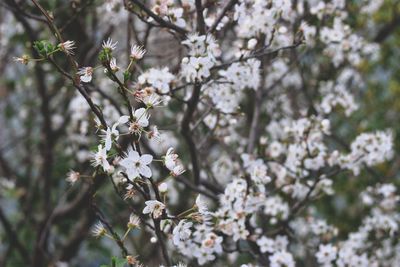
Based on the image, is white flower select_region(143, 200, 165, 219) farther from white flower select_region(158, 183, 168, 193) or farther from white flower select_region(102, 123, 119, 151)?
white flower select_region(102, 123, 119, 151)

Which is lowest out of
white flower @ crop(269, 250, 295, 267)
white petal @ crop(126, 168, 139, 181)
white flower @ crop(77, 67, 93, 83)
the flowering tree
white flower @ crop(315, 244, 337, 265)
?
white petal @ crop(126, 168, 139, 181)

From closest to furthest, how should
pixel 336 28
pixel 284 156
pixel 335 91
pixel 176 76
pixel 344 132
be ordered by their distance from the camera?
pixel 176 76, pixel 336 28, pixel 284 156, pixel 335 91, pixel 344 132

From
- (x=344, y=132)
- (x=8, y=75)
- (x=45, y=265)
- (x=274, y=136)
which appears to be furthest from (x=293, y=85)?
(x=8, y=75)

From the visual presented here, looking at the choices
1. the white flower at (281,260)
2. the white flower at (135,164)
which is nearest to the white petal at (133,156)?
the white flower at (135,164)

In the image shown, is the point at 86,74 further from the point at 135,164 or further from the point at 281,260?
the point at 281,260

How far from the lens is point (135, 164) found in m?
1.75

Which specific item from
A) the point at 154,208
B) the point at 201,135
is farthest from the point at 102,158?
the point at 201,135

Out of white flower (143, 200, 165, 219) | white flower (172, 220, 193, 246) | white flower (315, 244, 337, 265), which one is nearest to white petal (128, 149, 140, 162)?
white flower (143, 200, 165, 219)

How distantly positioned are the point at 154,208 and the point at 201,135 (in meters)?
2.20

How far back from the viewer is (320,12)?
3.57m

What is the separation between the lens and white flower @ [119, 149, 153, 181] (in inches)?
67.8

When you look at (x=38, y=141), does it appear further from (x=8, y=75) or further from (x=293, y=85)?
(x=293, y=85)

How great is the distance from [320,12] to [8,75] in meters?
4.32

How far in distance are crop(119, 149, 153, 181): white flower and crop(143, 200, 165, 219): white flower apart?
9 centimetres
